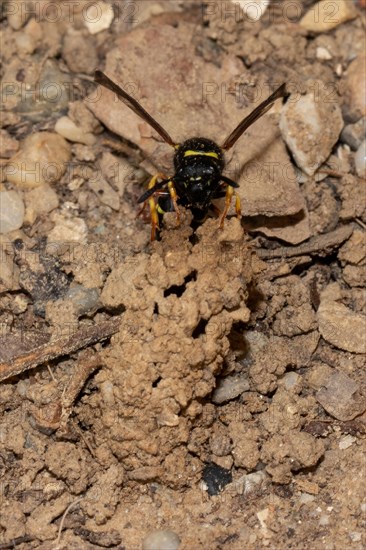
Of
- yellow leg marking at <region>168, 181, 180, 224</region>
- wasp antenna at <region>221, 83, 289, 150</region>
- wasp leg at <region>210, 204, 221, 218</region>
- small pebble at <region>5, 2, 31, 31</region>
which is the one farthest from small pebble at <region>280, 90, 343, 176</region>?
small pebble at <region>5, 2, 31, 31</region>

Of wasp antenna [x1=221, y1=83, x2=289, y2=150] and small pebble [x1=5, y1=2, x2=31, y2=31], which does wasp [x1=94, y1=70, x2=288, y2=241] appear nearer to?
wasp antenna [x1=221, y1=83, x2=289, y2=150]

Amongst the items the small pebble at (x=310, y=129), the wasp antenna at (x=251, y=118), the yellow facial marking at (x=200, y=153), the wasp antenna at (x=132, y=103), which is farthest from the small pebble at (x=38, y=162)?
the small pebble at (x=310, y=129)

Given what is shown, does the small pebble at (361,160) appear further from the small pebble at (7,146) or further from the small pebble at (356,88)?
the small pebble at (7,146)

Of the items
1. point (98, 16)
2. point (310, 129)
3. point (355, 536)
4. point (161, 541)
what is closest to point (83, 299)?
point (161, 541)

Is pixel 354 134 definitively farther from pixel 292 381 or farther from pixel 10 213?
pixel 10 213

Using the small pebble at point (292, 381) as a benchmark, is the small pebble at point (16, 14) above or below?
above

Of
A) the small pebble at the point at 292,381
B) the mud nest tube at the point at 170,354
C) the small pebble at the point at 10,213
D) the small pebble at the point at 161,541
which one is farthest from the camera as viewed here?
the small pebble at the point at 10,213

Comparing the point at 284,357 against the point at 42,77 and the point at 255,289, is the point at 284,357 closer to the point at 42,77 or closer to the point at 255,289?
the point at 255,289

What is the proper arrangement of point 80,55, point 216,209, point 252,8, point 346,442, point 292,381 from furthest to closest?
1. point 252,8
2. point 80,55
3. point 216,209
4. point 292,381
5. point 346,442
